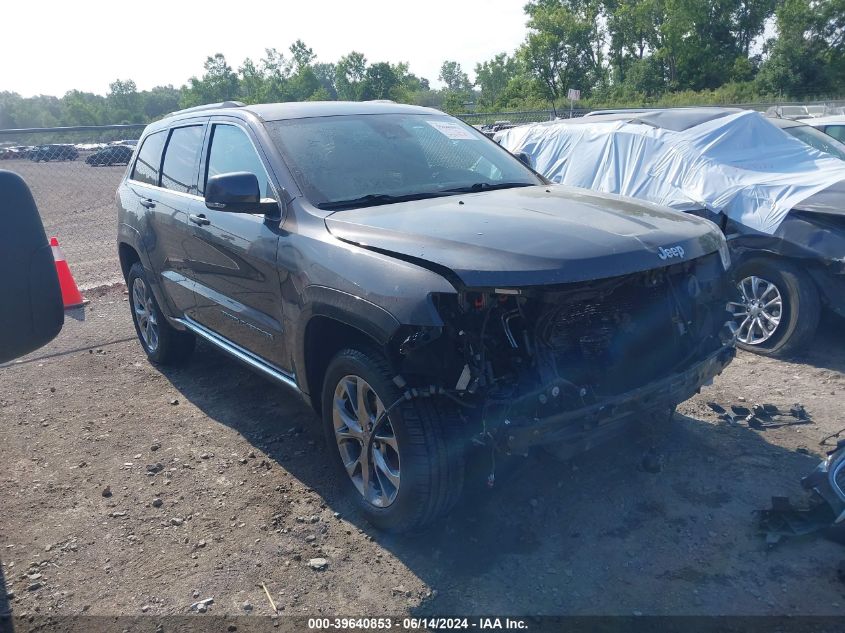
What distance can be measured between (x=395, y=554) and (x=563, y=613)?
0.84 m

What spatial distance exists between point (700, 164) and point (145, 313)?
5.25m

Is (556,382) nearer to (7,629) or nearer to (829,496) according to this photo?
(829,496)

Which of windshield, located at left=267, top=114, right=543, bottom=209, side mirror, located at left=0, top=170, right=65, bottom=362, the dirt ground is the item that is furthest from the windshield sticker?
side mirror, located at left=0, top=170, right=65, bottom=362

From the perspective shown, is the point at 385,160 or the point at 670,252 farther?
the point at 385,160

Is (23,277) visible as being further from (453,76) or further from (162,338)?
(453,76)

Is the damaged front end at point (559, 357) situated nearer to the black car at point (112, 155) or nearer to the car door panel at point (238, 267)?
the car door panel at point (238, 267)

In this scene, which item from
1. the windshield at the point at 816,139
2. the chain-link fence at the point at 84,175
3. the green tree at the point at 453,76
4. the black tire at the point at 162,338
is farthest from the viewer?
the green tree at the point at 453,76

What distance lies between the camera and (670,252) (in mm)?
3158

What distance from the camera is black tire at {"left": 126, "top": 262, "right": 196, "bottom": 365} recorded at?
5754mm

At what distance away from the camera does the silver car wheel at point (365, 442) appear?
3299 millimetres

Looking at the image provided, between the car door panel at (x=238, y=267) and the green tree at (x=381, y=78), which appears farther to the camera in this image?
the green tree at (x=381, y=78)

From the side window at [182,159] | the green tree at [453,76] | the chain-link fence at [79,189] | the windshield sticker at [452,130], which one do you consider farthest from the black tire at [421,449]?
the green tree at [453,76]

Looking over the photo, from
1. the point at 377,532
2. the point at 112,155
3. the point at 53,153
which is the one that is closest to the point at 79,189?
the point at 112,155

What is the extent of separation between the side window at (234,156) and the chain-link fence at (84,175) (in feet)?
17.6
